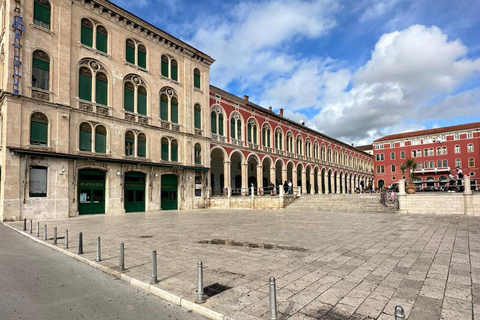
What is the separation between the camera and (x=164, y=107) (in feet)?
87.1

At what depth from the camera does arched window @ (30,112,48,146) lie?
1785 cm

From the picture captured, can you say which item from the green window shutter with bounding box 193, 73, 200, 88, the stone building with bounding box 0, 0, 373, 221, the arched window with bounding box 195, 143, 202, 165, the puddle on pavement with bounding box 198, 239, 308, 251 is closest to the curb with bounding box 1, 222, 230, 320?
the puddle on pavement with bounding box 198, 239, 308, 251

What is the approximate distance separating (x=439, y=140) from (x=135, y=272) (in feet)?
240

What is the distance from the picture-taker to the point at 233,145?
107 feet

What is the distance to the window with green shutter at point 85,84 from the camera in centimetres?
2066

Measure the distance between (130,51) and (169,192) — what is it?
12850mm

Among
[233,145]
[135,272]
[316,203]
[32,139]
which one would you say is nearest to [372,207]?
[316,203]

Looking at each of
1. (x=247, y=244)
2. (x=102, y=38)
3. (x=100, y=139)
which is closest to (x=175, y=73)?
(x=102, y=38)

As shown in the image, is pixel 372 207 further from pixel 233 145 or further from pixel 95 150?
pixel 95 150

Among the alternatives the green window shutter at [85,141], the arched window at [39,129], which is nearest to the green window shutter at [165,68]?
the green window shutter at [85,141]

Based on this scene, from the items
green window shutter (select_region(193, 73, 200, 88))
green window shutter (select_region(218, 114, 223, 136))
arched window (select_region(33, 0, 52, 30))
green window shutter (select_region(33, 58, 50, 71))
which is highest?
arched window (select_region(33, 0, 52, 30))

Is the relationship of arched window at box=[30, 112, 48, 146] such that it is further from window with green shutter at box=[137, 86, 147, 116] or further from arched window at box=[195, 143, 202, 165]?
arched window at box=[195, 143, 202, 165]

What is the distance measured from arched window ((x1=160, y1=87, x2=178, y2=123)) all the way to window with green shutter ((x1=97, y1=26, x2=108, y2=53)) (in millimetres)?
5849

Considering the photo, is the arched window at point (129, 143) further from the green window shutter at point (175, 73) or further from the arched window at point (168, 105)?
the green window shutter at point (175, 73)
